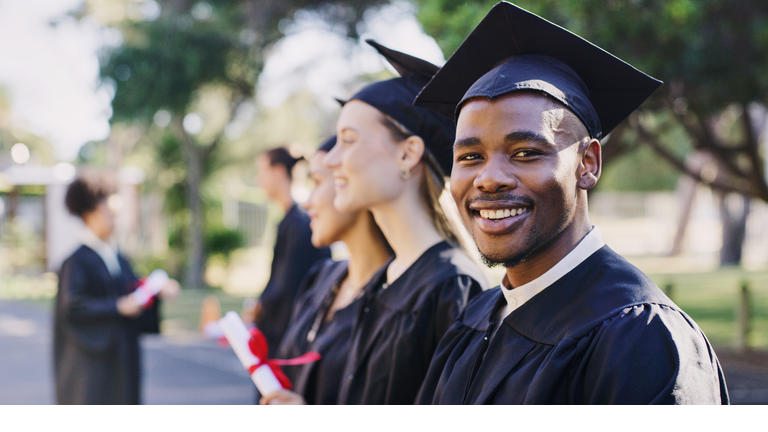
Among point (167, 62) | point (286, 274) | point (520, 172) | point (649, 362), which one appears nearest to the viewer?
point (649, 362)

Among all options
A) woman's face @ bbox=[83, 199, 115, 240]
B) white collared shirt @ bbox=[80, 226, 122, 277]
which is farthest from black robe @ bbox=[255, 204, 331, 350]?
woman's face @ bbox=[83, 199, 115, 240]

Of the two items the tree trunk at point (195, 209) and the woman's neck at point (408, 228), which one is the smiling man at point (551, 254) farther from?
the tree trunk at point (195, 209)

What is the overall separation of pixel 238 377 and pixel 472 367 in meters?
6.45

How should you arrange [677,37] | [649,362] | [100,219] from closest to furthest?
[649,362] < [100,219] < [677,37]

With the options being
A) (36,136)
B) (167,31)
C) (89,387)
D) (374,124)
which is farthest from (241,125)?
(36,136)

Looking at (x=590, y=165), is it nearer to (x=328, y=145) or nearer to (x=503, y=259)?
(x=503, y=259)

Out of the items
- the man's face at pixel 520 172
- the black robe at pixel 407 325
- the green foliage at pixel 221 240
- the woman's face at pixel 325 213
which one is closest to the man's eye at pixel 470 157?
the man's face at pixel 520 172

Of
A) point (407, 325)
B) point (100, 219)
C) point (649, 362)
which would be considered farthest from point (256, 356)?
point (100, 219)

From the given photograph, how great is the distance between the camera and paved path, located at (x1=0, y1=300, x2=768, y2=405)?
6418 millimetres

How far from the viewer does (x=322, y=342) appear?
2441mm

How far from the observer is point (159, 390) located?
679 cm

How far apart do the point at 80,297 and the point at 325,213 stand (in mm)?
2242

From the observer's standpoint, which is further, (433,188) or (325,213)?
(325,213)

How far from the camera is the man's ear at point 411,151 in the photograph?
7.20ft
